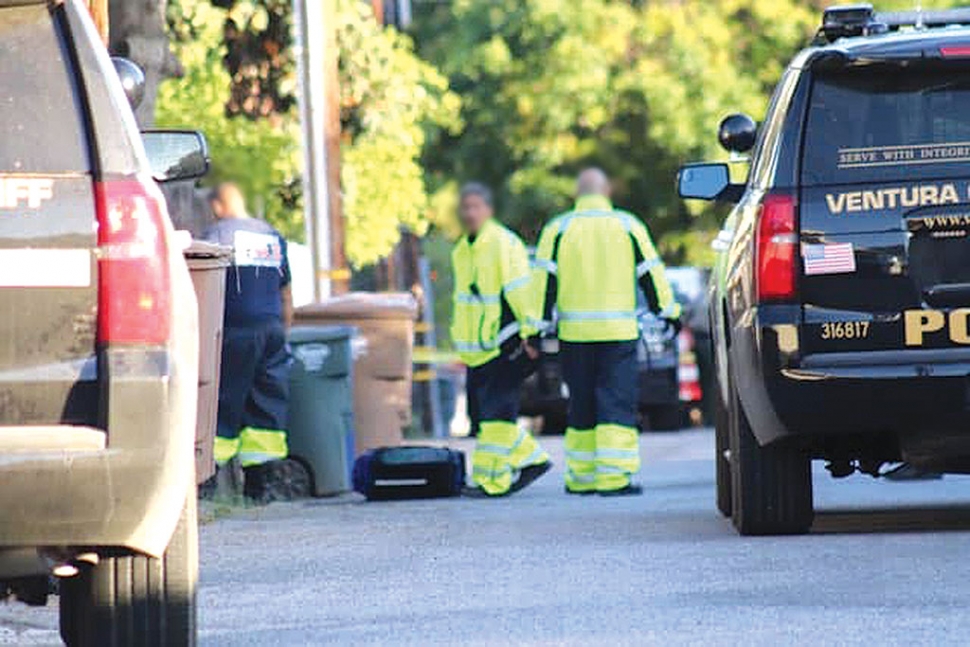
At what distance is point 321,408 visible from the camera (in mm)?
17625

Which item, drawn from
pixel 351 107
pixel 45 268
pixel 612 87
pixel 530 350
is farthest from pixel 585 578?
pixel 612 87

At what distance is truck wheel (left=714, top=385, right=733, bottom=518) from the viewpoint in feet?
43.3

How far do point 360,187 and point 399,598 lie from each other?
17696 millimetres

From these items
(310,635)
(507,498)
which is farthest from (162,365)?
(507,498)

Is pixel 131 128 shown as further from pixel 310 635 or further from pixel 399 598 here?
pixel 399 598

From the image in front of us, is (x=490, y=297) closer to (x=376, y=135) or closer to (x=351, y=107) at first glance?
(x=376, y=135)

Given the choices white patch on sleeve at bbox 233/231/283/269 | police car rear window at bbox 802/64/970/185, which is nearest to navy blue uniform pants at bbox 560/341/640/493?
white patch on sleeve at bbox 233/231/283/269

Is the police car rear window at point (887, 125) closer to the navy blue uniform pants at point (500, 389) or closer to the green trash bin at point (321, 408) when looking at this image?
the navy blue uniform pants at point (500, 389)

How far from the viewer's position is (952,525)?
12508 millimetres

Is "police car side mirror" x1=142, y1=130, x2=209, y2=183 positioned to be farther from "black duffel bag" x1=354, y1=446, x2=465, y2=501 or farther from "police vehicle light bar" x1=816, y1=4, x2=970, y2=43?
"black duffel bag" x1=354, y1=446, x2=465, y2=501

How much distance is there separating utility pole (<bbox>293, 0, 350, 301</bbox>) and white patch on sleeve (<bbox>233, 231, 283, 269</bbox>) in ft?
22.8

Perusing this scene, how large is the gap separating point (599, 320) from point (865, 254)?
5.75m

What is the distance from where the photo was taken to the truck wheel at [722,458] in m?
13.2

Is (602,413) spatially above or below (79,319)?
below
